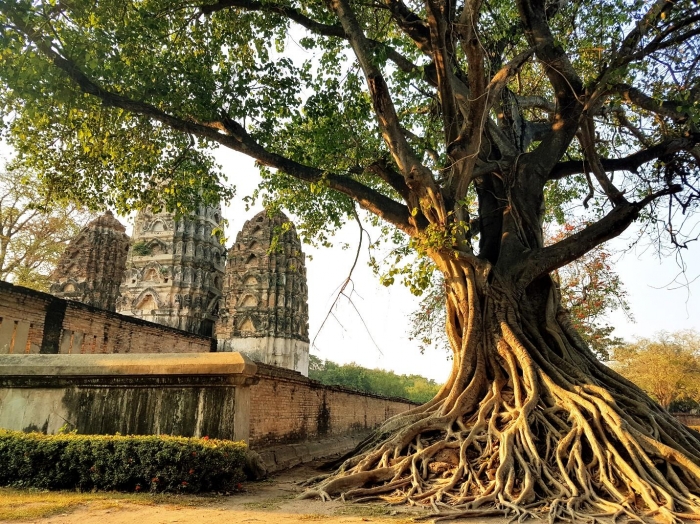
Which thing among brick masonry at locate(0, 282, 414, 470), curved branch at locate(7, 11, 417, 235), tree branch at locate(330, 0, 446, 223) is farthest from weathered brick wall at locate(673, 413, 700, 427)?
tree branch at locate(330, 0, 446, 223)

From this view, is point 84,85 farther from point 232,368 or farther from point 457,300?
point 457,300

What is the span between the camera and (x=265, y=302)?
20922mm

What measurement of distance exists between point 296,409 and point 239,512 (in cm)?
477

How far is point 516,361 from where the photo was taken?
23.0 ft

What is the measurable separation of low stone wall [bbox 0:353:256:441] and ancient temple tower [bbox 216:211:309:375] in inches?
539

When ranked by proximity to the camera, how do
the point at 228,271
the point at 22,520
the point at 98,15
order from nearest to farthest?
the point at 22,520 < the point at 98,15 < the point at 228,271

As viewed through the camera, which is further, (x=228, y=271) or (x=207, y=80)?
(x=228, y=271)

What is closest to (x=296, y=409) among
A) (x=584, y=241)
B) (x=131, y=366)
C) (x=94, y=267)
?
(x=131, y=366)

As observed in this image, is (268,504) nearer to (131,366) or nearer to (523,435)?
(131,366)

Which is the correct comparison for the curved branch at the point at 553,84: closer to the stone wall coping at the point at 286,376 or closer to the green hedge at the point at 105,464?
the stone wall coping at the point at 286,376

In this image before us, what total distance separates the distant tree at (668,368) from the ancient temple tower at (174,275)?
24.4m

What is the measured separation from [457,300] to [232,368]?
3.42 meters

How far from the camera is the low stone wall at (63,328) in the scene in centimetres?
940

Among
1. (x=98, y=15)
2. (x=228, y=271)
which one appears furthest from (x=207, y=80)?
(x=228, y=271)
